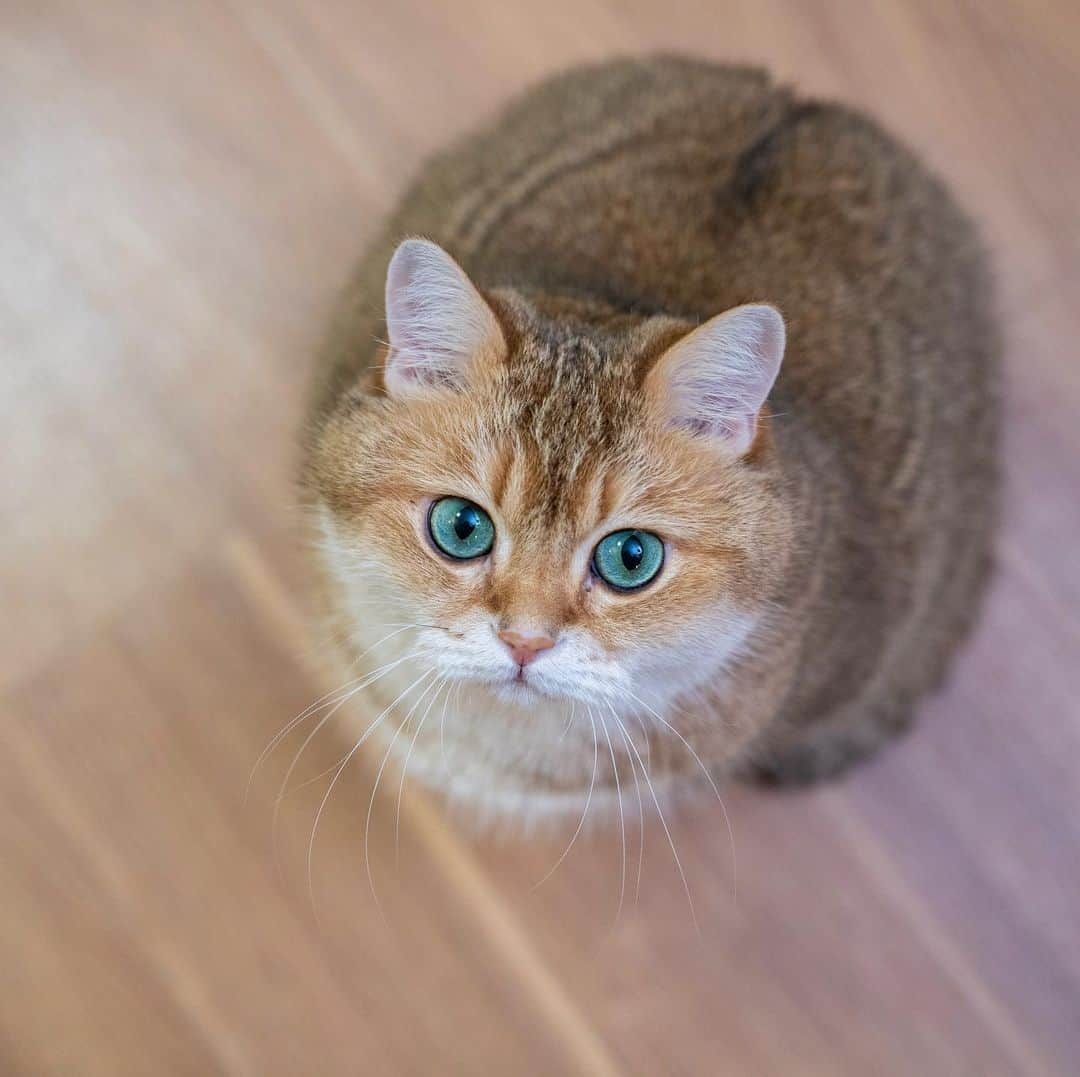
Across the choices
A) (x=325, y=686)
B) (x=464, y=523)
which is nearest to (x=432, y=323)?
(x=464, y=523)

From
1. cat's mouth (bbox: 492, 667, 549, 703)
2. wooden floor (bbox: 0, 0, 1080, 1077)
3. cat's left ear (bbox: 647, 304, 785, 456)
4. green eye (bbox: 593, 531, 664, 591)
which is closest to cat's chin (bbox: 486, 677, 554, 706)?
cat's mouth (bbox: 492, 667, 549, 703)

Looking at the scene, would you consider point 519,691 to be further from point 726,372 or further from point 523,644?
point 726,372

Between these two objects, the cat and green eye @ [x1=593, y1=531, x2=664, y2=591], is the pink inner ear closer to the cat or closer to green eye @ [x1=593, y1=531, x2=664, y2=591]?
the cat

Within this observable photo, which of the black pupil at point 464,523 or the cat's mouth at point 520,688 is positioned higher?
the black pupil at point 464,523

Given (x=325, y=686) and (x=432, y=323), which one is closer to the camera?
(x=432, y=323)

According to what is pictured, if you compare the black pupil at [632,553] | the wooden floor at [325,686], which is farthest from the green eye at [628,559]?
the wooden floor at [325,686]

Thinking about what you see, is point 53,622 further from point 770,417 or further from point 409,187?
point 770,417

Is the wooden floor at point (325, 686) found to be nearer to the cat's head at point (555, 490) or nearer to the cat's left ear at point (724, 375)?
the cat's head at point (555, 490)
